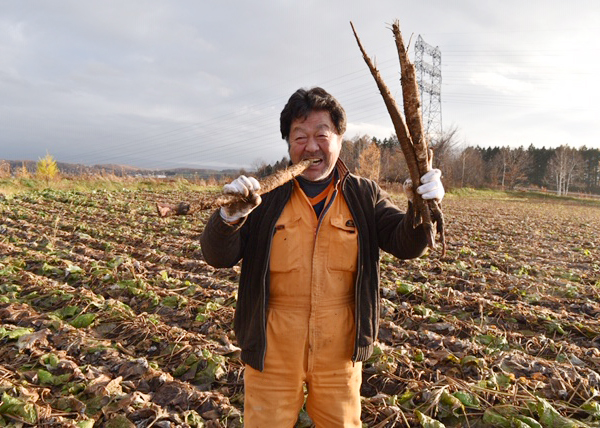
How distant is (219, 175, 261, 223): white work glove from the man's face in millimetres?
407

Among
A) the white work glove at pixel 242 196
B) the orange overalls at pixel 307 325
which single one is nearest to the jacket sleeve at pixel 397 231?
the orange overalls at pixel 307 325

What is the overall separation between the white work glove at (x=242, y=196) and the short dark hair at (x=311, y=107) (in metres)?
0.53

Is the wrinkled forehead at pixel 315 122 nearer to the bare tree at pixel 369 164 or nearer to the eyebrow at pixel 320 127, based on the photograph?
the eyebrow at pixel 320 127

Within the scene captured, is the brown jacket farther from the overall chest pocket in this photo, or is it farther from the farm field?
the farm field

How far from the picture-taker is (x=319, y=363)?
6.56 feet

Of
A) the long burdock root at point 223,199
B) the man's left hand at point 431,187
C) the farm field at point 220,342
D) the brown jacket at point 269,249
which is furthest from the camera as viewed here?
the farm field at point 220,342

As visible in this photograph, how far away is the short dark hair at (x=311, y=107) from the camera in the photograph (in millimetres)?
2043

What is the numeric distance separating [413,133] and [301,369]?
138 centimetres

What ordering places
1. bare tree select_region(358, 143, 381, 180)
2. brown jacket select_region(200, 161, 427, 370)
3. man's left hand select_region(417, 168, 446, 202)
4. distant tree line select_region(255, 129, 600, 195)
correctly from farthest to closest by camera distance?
distant tree line select_region(255, 129, 600, 195) < bare tree select_region(358, 143, 381, 180) < brown jacket select_region(200, 161, 427, 370) < man's left hand select_region(417, 168, 446, 202)

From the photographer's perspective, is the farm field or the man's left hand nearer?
the man's left hand

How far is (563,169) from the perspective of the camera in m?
56.2

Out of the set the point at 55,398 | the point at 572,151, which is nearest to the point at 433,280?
the point at 55,398

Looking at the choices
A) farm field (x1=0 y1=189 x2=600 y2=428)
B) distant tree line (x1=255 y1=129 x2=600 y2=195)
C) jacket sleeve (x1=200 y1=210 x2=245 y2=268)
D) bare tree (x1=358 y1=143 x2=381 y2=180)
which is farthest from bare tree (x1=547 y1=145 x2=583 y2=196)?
jacket sleeve (x1=200 y1=210 x2=245 y2=268)

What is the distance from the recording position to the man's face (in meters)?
2.04
